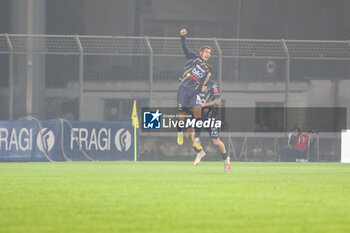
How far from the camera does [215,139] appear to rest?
17.7 meters

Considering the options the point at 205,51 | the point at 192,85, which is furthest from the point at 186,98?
the point at 205,51

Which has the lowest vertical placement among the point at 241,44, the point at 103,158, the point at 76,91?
the point at 103,158

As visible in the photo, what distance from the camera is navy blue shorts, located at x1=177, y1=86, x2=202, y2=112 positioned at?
20.4m

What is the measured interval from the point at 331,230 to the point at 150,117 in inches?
928

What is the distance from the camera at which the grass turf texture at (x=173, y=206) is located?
808 centimetres

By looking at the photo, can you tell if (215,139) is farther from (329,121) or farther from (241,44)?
(241,44)

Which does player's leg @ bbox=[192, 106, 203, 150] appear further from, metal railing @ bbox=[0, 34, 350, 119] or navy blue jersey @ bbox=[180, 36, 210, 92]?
metal railing @ bbox=[0, 34, 350, 119]

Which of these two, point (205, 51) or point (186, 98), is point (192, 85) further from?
point (205, 51)

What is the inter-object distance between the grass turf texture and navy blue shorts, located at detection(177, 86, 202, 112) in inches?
233

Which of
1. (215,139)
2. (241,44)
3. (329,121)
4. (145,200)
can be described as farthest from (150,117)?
(145,200)

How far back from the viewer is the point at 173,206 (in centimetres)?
984

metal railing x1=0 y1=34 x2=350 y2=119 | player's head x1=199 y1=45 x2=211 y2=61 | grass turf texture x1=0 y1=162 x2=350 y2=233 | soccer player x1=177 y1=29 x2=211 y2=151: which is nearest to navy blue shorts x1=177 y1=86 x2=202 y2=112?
soccer player x1=177 y1=29 x2=211 y2=151

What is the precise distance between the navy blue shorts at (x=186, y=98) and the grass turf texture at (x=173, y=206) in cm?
592

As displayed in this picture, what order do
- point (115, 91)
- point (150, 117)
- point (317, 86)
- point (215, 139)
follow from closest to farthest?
point (215, 139)
point (150, 117)
point (115, 91)
point (317, 86)
